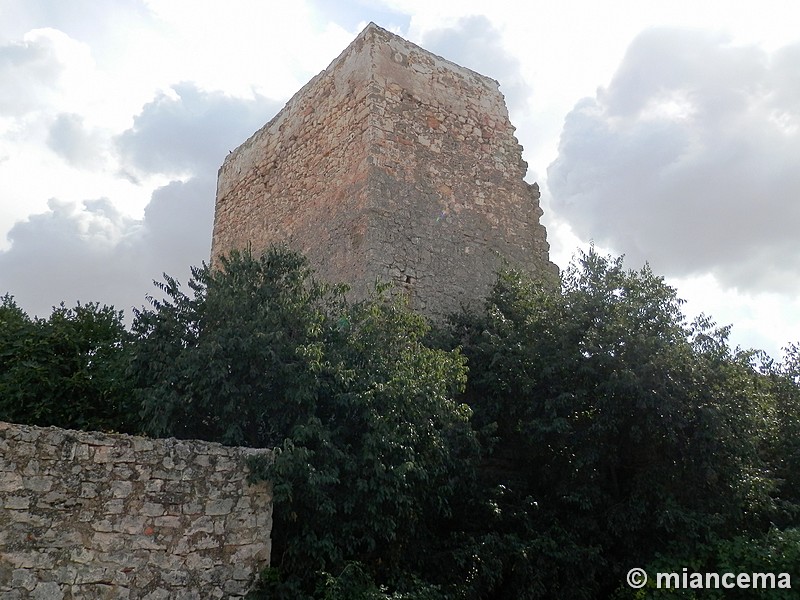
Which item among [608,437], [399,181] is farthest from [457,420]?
[399,181]

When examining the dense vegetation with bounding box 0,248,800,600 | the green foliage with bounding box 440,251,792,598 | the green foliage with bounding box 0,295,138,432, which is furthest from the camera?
the green foliage with bounding box 0,295,138,432

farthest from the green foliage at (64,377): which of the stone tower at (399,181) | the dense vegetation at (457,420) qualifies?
the stone tower at (399,181)

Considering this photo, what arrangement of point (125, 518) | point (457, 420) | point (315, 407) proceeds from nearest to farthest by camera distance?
point (125, 518), point (315, 407), point (457, 420)

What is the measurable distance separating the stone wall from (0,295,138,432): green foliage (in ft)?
6.33

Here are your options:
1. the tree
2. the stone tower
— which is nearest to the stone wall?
the tree

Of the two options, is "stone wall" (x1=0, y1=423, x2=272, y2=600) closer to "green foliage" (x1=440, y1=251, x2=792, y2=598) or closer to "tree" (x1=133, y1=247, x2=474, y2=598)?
"tree" (x1=133, y1=247, x2=474, y2=598)

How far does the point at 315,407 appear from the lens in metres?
6.37

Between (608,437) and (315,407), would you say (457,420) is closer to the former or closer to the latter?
(315,407)

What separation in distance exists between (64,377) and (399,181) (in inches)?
195

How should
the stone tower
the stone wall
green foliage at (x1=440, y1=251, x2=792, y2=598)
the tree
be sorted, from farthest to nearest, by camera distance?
the stone tower
green foliage at (x1=440, y1=251, x2=792, y2=598)
the tree
the stone wall

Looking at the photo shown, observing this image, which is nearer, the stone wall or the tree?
the stone wall

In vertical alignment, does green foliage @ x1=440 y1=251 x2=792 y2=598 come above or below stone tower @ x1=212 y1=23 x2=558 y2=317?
below

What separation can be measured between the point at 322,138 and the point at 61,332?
192 inches

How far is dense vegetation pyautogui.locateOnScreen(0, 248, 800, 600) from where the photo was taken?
614cm
